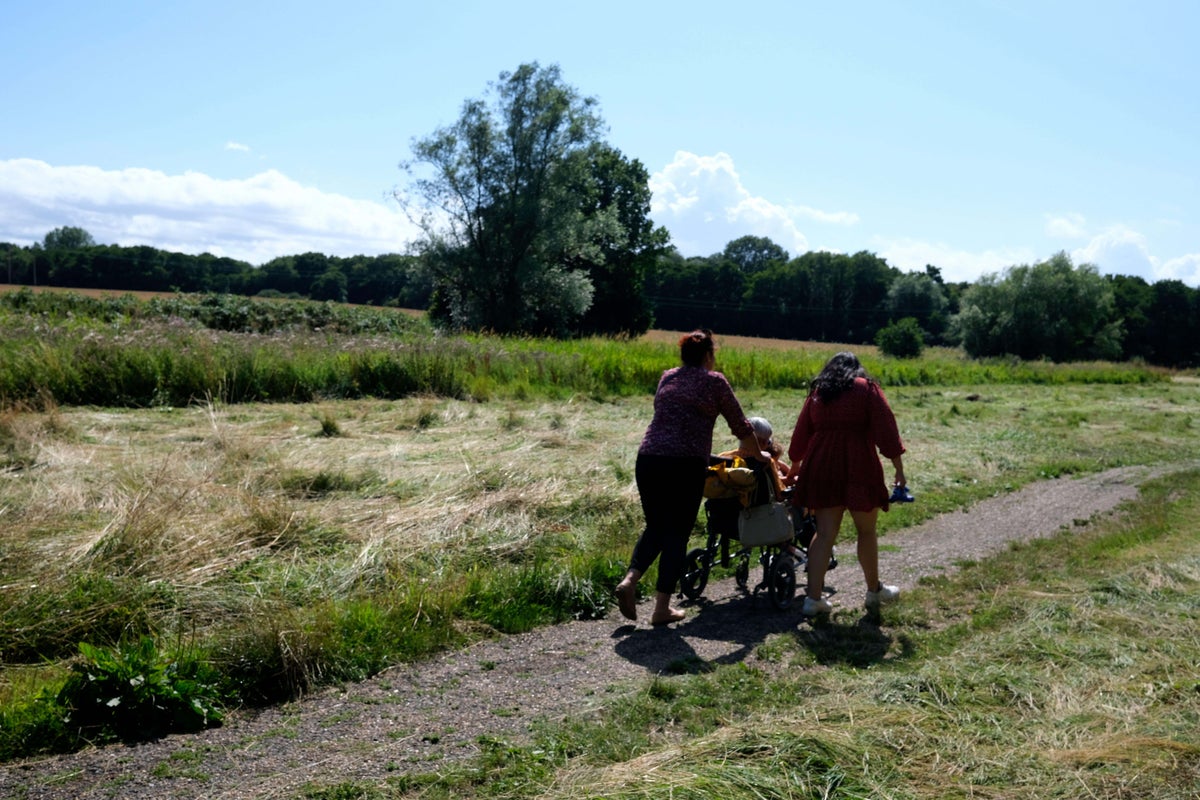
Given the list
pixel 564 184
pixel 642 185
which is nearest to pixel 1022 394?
pixel 564 184

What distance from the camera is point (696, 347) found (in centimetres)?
636

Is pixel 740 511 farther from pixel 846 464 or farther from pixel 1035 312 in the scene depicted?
pixel 1035 312

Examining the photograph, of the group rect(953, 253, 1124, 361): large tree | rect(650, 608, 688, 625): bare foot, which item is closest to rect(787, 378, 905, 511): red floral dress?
rect(650, 608, 688, 625): bare foot

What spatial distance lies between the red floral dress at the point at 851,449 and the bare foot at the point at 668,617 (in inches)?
48.3

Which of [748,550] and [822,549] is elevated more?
[822,549]

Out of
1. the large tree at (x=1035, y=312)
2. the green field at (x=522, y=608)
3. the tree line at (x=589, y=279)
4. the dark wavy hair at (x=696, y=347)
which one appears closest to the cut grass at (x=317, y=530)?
the green field at (x=522, y=608)

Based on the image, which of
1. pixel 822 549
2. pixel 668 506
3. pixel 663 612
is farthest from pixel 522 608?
pixel 822 549

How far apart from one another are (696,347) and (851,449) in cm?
135

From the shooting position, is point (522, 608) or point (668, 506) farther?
point (522, 608)

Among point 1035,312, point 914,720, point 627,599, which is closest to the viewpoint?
point 914,720

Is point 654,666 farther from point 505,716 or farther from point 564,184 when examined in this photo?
point 564,184

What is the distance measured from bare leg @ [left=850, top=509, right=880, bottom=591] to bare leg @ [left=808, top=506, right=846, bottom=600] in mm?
137

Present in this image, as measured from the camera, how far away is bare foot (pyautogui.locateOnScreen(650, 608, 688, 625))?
6.38 meters

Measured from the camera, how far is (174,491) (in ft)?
25.4
